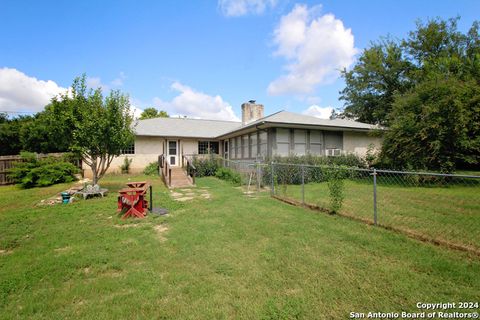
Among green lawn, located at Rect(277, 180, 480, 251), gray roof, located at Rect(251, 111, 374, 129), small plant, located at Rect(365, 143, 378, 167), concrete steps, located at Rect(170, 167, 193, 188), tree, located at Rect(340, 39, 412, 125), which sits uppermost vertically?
tree, located at Rect(340, 39, 412, 125)

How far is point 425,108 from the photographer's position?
11133 millimetres

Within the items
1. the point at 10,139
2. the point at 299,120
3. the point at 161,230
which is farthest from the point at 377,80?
the point at 10,139

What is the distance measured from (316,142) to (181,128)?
38.2ft

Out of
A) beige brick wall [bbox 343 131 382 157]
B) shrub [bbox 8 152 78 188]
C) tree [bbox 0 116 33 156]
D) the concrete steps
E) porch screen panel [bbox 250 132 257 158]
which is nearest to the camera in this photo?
the concrete steps

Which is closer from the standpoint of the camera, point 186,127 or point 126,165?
point 126,165

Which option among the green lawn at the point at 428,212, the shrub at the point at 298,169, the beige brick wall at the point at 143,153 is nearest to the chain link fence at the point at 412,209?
the green lawn at the point at 428,212

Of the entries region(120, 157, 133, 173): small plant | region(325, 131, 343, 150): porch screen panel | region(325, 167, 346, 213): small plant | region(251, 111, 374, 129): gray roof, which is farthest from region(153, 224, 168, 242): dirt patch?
region(120, 157, 133, 173): small plant

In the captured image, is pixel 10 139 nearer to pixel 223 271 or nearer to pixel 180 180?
pixel 180 180

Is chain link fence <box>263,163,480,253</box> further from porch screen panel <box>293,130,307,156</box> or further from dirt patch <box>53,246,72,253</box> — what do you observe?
dirt patch <box>53,246,72,253</box>

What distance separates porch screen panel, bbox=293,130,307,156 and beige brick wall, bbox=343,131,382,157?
3250 millimetres

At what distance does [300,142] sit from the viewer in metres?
13.9

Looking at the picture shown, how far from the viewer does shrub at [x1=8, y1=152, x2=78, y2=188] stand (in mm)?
12195

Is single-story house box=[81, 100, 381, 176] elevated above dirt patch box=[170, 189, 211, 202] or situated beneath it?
elevated above

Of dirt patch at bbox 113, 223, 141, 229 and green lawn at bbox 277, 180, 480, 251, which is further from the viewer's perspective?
dirt patch at bbox 113, 223, 141, 229
